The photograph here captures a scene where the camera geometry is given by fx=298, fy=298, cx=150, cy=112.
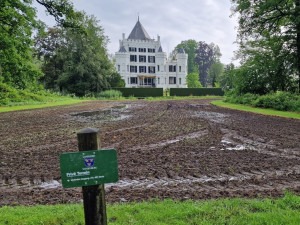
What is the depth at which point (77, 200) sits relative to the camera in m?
4.24

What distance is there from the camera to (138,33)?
69.2 metres

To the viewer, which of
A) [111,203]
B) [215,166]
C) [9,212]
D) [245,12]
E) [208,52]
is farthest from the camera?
[208,52]

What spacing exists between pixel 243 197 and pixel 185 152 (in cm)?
322

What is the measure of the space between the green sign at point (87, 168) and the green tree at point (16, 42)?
59.2 feet

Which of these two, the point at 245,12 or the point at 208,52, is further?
the point at 208,52

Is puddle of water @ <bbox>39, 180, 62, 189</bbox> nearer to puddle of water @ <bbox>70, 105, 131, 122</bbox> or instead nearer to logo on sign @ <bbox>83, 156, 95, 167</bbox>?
logo on sign @ <bbox>83, 156, 95, 167</bbox>

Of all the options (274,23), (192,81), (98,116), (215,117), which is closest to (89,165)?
(215,117)

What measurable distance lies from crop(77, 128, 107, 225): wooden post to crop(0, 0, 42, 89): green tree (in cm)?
1792

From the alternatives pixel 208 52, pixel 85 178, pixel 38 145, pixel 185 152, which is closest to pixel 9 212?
pixel 85 178

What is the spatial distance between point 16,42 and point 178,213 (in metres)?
23.1

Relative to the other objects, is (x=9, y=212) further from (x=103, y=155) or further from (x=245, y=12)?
(x=245, y=12)

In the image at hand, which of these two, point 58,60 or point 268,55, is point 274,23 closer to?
point 268,55

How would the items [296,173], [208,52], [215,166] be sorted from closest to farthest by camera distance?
[296,173] → [215,166] → [208,52]

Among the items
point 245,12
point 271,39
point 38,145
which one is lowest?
point 38,145
